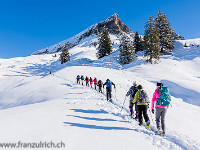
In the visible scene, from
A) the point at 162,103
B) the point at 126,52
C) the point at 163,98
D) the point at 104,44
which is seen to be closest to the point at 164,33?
the point at 126,52

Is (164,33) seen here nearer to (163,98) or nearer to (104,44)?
(104,44)

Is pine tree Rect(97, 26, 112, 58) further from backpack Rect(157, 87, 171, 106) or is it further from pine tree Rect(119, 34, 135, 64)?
backpack Rect(157, 87, 171, 106)

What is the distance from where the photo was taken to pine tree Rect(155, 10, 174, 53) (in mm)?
37372

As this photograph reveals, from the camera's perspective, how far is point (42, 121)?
522cm

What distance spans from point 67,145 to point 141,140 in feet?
8.51

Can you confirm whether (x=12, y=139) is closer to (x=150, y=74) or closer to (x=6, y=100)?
(x=6, y=100)

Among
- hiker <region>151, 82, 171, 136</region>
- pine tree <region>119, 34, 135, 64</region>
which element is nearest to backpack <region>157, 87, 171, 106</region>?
hiker <region>151, 82, 171, 136</region>

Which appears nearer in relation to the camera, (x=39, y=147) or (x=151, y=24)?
(x=39, y=147)

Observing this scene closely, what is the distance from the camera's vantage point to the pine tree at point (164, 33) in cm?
3737

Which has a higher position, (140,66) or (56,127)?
(140,66)

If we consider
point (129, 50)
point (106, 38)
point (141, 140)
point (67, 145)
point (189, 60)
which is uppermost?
point (106, 38)

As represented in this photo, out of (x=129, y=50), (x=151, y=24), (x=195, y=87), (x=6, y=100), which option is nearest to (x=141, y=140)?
(x=6, y=100)

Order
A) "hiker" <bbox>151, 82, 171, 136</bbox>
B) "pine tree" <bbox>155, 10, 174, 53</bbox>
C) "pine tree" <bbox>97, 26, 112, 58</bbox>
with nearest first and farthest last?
"hiker" <bbox>151, 82, 171, 136</bbox> < "pine tree" <bbox>155, 10, 174, 53</bbox> < "pine tree" <bbox>97, 26, 112, 58</bbox>

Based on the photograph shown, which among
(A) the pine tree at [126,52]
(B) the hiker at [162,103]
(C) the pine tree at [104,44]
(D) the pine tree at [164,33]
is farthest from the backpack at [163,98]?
(C) the pine tree at [104,44]
